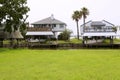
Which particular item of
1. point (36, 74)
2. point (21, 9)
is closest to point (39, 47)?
point (21, 9)

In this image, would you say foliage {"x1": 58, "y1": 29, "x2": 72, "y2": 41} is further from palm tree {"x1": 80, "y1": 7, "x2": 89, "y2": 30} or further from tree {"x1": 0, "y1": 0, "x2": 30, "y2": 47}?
tree {"x1": 0, "y1": 0, "x2": 30, "y2": 47}

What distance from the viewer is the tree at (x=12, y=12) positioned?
204 feet

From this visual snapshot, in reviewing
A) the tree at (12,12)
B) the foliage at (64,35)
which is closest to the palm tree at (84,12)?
the foliage at (64,35)

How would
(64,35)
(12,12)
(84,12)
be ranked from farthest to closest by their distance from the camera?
1. (84,12)
2. (64,35)
3. (12,12)

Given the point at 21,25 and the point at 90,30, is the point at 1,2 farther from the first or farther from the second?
the point at 90,30

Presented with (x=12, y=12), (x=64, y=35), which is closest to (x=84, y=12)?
(x=64, y=35)

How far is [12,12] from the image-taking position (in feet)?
205

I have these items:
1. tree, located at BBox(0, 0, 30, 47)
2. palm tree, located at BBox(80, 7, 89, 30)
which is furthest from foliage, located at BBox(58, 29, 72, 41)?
tree, located at BBox(0, 0, 30, 47)

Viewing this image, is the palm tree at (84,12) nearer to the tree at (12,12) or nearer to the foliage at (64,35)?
the foliage at (64,35)

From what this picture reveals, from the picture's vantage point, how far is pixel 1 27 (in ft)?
234

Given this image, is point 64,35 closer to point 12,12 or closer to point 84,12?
point 84,12

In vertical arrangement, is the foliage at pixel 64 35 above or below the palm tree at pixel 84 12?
below

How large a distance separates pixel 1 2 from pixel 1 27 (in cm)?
1080

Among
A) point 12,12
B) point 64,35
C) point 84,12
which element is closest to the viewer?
point 12,12
